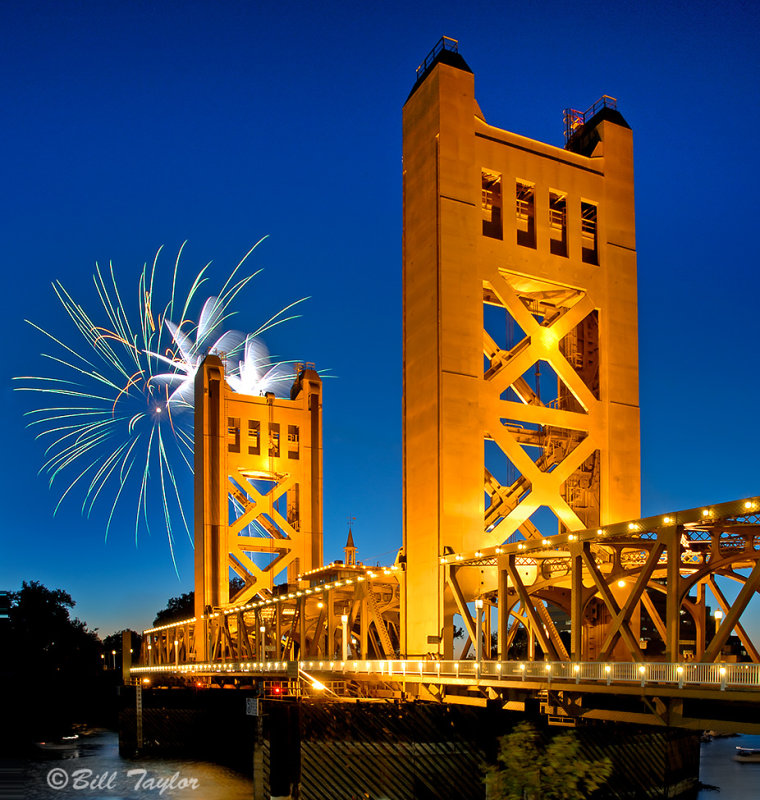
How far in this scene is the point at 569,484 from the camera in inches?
1769

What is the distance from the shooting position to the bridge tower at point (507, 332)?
3994 centimetres

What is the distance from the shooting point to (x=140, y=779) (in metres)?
53.8

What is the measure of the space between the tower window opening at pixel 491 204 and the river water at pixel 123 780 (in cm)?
2760

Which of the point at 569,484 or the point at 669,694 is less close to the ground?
the point at 569,484

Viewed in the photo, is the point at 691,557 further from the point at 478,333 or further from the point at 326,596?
the point at 326,596

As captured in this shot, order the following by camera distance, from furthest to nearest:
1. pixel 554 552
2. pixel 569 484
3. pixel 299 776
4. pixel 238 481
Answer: pixel 238 481 < pixel 569 484 < pixel 554 552 < pixel 299 776

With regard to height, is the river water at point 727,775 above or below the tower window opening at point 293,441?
below

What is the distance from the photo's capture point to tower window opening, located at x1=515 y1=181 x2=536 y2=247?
44000 millimetres

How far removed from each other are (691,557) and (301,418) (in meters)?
50.4

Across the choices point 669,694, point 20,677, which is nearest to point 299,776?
point 669,694

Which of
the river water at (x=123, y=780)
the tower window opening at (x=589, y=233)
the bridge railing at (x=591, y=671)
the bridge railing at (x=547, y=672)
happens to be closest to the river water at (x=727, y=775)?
the bridge railing at (x=547, y=672)

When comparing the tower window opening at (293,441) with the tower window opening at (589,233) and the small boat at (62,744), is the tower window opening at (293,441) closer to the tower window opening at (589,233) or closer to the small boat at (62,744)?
the small boat at (62,744)

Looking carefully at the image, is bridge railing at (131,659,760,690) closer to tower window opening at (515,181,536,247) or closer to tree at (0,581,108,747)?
tower window opening at (515,181,536,247)

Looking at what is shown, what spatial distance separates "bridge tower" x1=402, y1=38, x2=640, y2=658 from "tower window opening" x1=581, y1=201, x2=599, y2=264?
0.29 feet
